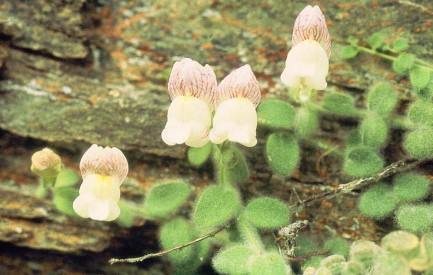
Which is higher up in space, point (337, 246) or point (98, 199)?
point (98, 199)

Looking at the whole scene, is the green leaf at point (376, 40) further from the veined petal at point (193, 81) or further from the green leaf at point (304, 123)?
the veined petal at point (193, 81)

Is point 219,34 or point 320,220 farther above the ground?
point 219,34

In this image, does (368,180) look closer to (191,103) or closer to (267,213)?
(267,213)

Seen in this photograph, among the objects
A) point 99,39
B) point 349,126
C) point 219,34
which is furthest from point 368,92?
point 99,39

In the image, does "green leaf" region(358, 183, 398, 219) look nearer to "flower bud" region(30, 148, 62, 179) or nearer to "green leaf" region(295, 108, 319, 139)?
"green leaf" region(295, 108, 319, 139)

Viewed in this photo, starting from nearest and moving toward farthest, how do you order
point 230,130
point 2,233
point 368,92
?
1. point 230,130
2. point 2,233
3. point 368,92

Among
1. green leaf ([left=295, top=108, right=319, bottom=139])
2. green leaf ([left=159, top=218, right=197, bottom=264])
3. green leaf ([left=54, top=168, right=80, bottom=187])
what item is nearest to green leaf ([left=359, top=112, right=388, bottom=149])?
green leaf ([left=295, top=108, right=319, bottom=139])

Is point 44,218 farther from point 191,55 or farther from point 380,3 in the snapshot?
point 380,3

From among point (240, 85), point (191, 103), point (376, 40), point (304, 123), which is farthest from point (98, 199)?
point (376, 40)
